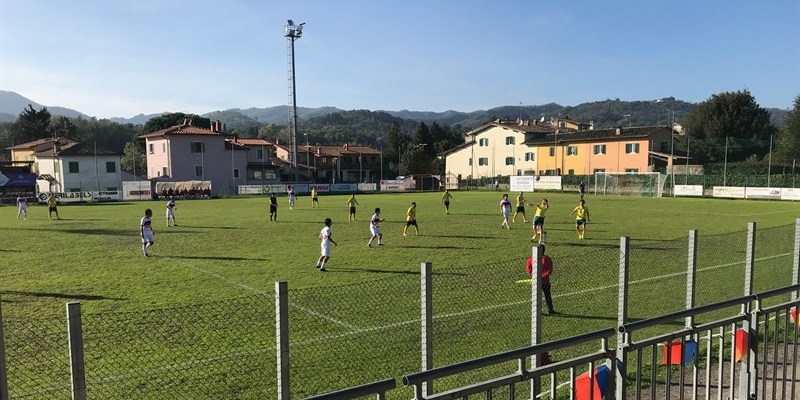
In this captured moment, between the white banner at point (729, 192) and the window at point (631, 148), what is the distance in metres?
17.2

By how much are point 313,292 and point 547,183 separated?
57.1 m

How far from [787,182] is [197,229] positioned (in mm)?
50066

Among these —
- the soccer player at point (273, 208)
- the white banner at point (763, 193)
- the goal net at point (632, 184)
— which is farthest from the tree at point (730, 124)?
the soccer player at point (273, 208)

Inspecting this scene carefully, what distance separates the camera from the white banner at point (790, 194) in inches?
1766

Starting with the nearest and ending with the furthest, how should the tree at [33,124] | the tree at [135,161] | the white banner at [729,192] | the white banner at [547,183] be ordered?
the white banner at [729,192] < the white banner at [547,183] < the tree at [33,124] < the tree at [135,161]

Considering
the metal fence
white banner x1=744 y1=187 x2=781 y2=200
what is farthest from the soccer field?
white banner x1=744 y1=187 x2=781 y2=200

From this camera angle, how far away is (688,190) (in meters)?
52.8

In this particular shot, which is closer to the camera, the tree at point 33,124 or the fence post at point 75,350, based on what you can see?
the fence post at point 75,350

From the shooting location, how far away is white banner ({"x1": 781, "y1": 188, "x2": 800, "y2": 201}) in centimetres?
4484

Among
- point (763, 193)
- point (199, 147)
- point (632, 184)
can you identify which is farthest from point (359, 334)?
point (199, 147)

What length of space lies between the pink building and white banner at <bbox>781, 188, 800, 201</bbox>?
58133mm

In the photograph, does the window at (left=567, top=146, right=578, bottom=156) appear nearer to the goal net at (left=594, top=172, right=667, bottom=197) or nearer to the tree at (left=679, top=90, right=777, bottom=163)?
the goal net at (left=594, top=172, right=667, bottom=197)

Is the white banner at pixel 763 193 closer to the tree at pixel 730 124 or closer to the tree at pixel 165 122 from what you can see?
the tree at pixel 730 124

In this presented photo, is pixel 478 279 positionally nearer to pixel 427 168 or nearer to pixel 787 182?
pixel 787 182
